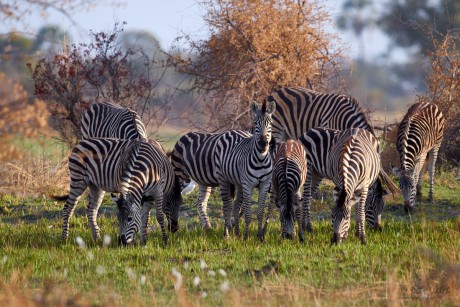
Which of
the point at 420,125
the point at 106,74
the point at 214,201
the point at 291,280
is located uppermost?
the point at 106,74

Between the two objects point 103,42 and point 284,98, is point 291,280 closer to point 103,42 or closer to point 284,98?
point 284,98

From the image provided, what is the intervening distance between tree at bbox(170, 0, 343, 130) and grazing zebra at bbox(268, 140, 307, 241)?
6.09 m

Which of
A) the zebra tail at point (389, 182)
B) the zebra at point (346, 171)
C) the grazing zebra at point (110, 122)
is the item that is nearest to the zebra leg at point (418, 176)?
the zebra at point (346, 171)

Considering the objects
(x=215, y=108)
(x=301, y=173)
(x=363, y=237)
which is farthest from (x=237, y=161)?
(x=215, y=108)

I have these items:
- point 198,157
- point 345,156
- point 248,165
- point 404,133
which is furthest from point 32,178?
point 345,156

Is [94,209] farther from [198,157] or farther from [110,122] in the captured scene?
[110,122]

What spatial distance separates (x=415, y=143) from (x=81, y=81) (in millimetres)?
8146

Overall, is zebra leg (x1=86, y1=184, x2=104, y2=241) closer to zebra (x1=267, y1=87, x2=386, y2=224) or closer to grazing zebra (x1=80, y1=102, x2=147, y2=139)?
grazing zebra (x1=80, y1=102, x2=147, y2=139)

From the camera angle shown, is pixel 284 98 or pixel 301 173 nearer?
pixel 301 173

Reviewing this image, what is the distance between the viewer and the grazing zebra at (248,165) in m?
11.3

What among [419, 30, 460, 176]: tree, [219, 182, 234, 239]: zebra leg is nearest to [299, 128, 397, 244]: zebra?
[219, 182, 234, 239]: zebra leg

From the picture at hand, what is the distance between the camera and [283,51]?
728 inches

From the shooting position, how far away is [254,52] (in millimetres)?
18312

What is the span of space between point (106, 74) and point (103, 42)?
79 cm
